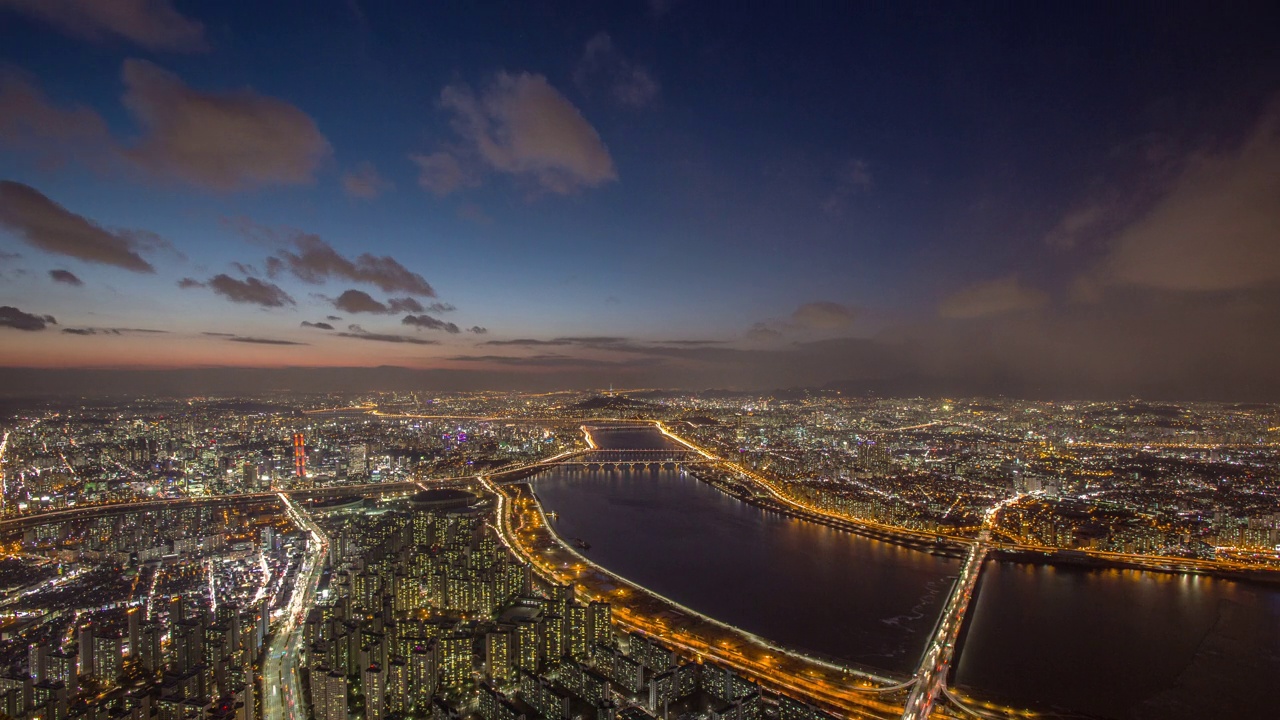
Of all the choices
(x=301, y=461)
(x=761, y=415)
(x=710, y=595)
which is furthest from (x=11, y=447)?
(x=761, y=415)

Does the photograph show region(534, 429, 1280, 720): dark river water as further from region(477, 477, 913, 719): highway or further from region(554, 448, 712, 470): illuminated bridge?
region(554, 448, 712, 470): illuminated bridge

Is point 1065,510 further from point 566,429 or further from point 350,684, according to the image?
point 566,429

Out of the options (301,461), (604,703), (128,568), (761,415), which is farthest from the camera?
(761,415)

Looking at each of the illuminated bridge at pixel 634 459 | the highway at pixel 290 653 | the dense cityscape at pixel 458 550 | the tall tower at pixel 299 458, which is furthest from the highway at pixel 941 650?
the tall tower at pixel 299 458

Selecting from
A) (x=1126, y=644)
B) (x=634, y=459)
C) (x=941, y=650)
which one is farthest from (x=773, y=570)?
(x=634, y=459)

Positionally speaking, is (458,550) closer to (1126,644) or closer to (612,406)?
(1126,644)

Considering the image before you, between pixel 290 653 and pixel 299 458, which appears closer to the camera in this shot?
pixel 290 653
